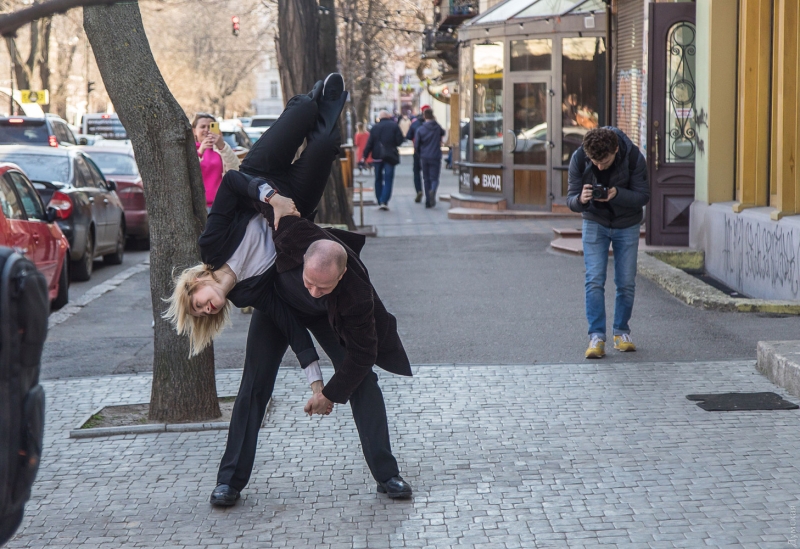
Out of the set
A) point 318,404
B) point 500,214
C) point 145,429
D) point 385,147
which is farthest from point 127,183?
point 318,404

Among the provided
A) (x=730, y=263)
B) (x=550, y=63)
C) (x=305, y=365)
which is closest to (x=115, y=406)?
(x=305, y=365)

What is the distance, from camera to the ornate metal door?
1234 centimetres

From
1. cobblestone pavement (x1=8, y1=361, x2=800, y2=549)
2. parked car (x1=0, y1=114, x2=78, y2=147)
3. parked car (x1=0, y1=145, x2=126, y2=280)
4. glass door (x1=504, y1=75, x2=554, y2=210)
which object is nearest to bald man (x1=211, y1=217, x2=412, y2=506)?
cobblestone pavement (x1=8, y1=361, x2=800, y2=549)

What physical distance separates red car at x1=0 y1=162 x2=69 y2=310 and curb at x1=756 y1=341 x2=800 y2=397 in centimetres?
618

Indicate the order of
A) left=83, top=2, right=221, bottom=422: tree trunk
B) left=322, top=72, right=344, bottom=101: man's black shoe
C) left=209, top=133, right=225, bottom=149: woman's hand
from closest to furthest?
left=322, top=72, right=344, bottom=101: man's black shoe
left=83, top=2, right=221, bottom=422: tree trunk
left=209, top=133, right=225, bottom=149: woman's hand

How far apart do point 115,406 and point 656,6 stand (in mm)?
8447

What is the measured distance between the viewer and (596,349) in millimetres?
7359

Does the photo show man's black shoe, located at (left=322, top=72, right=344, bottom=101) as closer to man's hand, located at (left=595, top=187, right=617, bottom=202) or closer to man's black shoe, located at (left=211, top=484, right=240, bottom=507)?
man's black shoe, located at (left=211, top=484, right=240, bottom=507)

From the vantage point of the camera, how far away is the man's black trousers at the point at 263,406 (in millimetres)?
4656

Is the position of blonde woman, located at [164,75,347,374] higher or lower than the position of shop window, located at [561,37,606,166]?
lower

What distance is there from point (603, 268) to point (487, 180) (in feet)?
40.6

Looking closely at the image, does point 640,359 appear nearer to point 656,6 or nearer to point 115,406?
point 115,406

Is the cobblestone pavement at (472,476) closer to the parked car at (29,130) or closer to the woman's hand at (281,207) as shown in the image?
the woman's hand at (281,207)

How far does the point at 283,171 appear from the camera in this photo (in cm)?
474
